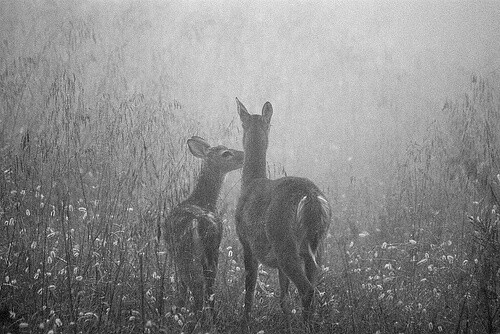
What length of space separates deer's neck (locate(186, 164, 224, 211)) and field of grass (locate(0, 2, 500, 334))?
166mm

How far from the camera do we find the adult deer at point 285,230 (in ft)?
13.2

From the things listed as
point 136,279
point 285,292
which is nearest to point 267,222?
point 285,292

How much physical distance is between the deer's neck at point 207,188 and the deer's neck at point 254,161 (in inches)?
20.7

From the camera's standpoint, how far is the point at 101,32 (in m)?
11.0

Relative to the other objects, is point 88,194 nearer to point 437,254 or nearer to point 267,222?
point 267,222

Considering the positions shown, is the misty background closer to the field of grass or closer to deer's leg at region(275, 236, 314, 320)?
the field of grass

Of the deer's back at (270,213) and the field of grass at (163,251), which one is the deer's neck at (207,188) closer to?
the field of grass at (163,251)

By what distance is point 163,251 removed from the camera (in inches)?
223

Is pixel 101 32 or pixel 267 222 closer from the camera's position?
pixel 267 222

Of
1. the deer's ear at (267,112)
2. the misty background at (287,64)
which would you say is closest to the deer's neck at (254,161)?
the deer's ear at (267,112)

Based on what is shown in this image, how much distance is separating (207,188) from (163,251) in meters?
0.74

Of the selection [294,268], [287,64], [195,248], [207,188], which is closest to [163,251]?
[207,188]

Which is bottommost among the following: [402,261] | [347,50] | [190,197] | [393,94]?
[402,261]

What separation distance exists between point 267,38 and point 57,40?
4465 mm
